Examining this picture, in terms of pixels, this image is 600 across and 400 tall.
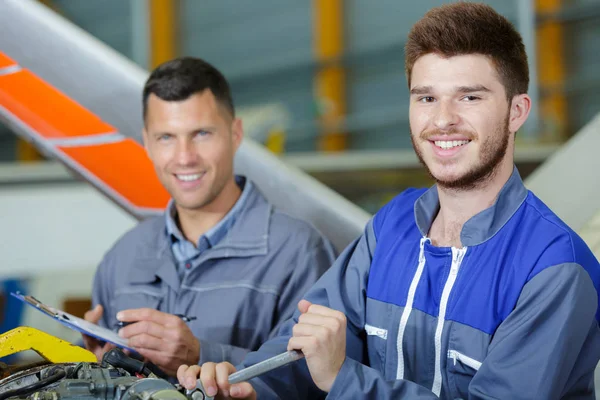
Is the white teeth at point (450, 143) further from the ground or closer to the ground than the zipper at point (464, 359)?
further from the ground

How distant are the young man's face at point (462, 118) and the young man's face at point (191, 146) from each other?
29.5 inches

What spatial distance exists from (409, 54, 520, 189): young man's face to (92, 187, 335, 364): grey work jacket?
2.00 feet

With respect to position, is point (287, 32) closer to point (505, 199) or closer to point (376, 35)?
point (376, 35)

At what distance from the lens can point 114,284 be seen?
1879mm

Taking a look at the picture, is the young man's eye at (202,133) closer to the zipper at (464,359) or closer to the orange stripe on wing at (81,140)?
the orange stripe on wing at (81,140)

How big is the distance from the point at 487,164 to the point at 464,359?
0.29 m

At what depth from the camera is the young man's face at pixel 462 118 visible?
3.67 ft

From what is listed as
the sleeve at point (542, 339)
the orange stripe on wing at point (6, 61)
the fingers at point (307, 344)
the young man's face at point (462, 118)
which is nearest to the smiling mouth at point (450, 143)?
the young man's face at point (462, 118)

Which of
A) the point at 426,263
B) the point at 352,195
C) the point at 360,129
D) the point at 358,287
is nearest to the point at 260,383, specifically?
the point at 358,287

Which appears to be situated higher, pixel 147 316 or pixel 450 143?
pixel 450 143

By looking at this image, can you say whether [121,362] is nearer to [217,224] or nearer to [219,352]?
[219,352]

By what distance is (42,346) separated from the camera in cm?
127

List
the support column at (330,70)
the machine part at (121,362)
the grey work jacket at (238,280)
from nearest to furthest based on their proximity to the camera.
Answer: the machine part at (121,362) → the grey work jacket at (238,280) → the support column at (330,70)

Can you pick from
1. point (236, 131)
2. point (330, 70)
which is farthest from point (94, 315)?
point (330, 70)
